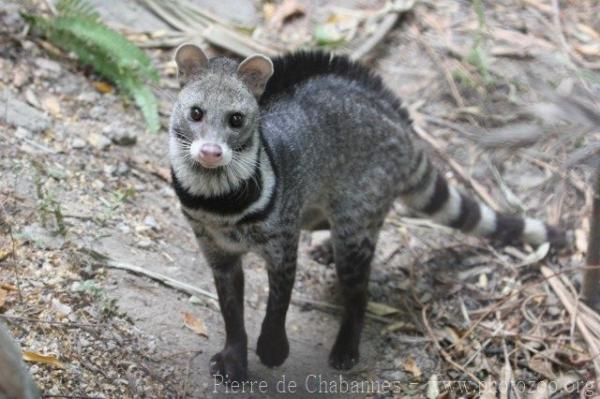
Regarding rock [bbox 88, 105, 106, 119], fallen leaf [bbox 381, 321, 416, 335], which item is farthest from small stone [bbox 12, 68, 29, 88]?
fallen leaf [bbox 381, 321, 416, 335]

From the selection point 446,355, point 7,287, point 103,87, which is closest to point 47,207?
point 7,287

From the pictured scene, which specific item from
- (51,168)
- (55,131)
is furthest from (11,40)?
(51,168)

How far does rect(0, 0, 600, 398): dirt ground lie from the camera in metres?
5.21

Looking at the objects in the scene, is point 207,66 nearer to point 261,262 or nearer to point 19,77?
point 261,262

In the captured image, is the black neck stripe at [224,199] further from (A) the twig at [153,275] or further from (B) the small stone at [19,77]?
(B) the small stone at [19,77]

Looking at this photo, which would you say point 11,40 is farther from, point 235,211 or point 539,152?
point 539,152

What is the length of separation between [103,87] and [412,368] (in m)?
3.90

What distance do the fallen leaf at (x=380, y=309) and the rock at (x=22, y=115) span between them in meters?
3.13

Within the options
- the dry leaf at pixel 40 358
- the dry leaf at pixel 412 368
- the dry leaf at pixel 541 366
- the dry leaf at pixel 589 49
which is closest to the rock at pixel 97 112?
the dry leaf at pixel 40 358

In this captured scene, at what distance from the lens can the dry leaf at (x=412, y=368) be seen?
6.23 m

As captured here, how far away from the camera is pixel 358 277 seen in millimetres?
6141

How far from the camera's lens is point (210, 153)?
14.5 ft

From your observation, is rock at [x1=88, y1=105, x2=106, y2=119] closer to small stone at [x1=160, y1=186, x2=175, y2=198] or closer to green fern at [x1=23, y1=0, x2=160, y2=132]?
green fern at [x1=23, y1=0, x2=160, y2=132]

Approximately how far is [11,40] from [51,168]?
182cm
